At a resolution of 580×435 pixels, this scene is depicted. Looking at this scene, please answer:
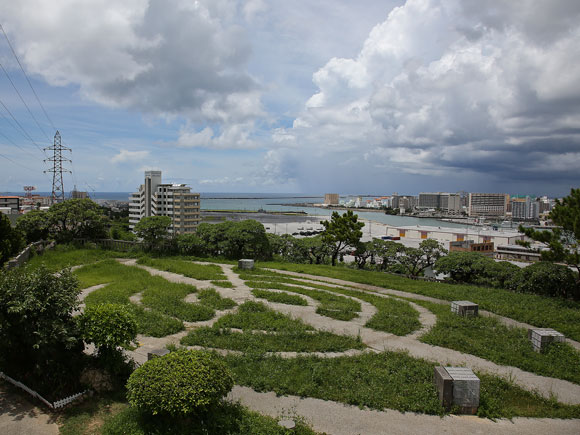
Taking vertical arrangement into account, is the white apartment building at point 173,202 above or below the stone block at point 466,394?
above

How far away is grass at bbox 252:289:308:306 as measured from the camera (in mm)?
12509

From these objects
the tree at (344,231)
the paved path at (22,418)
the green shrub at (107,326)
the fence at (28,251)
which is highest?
the tree at (344,231)

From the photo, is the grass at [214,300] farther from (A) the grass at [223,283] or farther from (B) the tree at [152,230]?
(B) the tree at [152,230]

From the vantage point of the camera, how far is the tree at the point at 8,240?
16719 mm

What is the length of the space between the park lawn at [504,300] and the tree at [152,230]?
8801 millimetres

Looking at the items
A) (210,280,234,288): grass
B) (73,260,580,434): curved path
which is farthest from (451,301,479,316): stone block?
(210,280,234,288): grass

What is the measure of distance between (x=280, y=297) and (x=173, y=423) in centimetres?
793

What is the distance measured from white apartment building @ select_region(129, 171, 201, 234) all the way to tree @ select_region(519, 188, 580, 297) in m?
56.1

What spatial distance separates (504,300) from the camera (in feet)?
43.0

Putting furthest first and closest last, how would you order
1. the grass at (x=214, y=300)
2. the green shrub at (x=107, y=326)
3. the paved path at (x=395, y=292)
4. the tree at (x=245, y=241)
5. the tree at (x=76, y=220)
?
1. the tree at (x=76, y=220)
2. the tree at (x=245, y=241)
3. the grass at (x=214, y=300)
4. the paved path at (x=395, y=292)
5. the green shrub at (x=107, y=326)

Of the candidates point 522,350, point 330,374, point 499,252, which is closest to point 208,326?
point 330,374

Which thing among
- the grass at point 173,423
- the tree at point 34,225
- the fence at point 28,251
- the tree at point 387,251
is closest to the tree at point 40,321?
the grass at point 173,423

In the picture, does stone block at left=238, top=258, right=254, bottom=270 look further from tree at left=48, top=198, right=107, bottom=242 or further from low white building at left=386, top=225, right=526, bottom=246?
low white building at left=386, top=225, right=526, bottom=246

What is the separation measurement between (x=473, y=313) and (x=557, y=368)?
11.8ft
